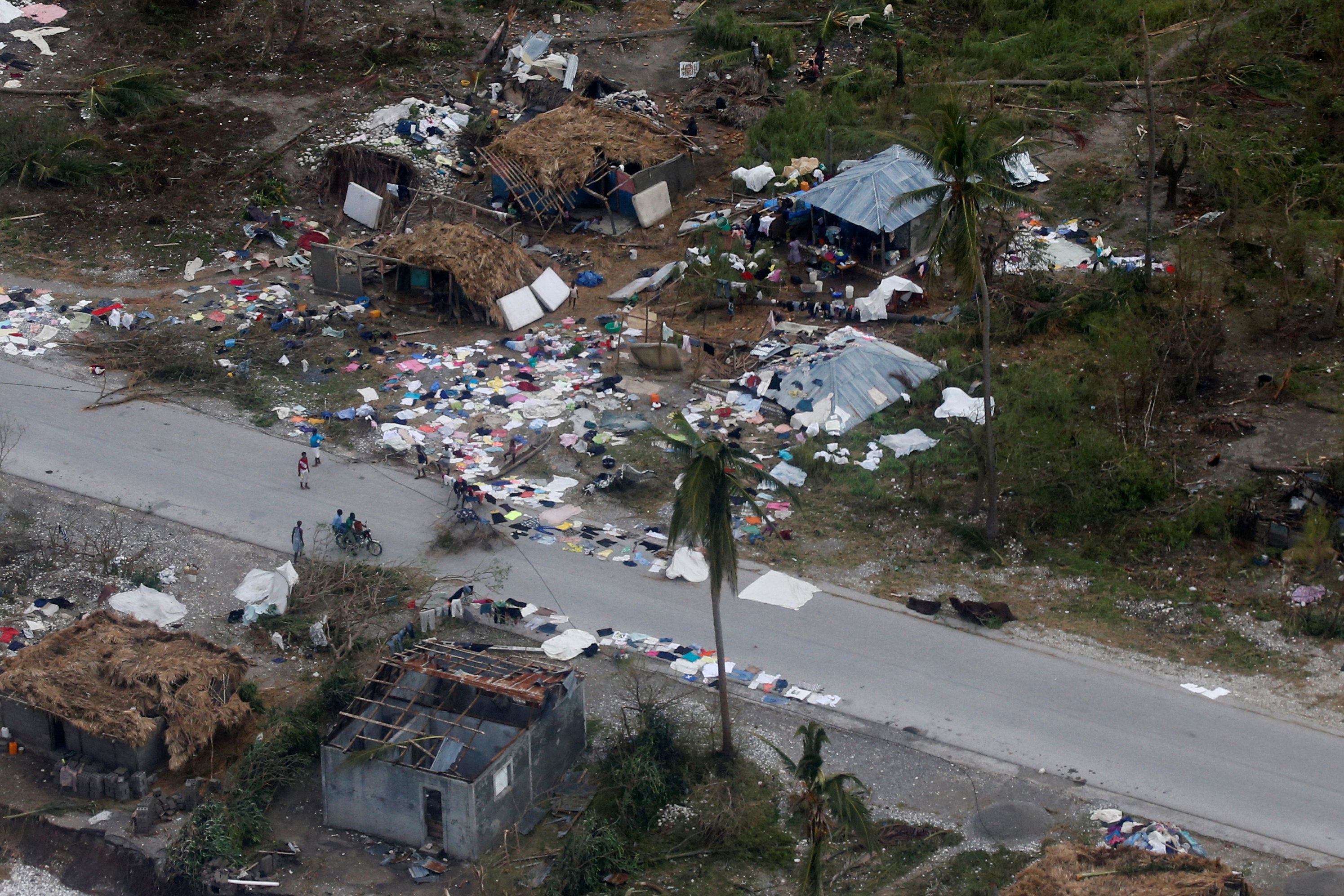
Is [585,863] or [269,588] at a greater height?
[269,588]

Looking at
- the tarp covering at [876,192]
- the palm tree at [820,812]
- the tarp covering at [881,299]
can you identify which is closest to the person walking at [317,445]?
the tarp covering at [881,299]

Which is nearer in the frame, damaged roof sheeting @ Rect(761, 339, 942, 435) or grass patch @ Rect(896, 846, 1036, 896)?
grass patch @ Rect(896, 846, 1036, 896)

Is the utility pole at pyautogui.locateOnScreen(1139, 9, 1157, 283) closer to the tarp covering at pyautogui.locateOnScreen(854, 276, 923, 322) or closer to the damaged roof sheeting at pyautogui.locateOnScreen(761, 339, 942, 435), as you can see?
the tarp covering at pyautogui.locateOnScreen(854, 276, 923, 322)

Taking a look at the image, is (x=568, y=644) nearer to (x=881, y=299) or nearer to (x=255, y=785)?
(x=255, y=785)

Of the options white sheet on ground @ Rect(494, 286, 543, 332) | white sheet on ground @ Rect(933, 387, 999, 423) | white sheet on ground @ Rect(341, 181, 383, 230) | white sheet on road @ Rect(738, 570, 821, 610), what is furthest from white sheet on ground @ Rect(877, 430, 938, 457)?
white sheet on ground @ Rect(341, 181, 383, 230)

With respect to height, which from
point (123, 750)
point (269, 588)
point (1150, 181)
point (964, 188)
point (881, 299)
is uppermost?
point (964, 188)

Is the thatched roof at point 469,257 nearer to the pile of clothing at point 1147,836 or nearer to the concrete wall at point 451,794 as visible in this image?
the concrete wall at point 451,794

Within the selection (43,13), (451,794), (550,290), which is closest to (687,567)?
(451,794)

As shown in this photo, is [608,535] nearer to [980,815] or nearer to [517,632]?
[517,632]
